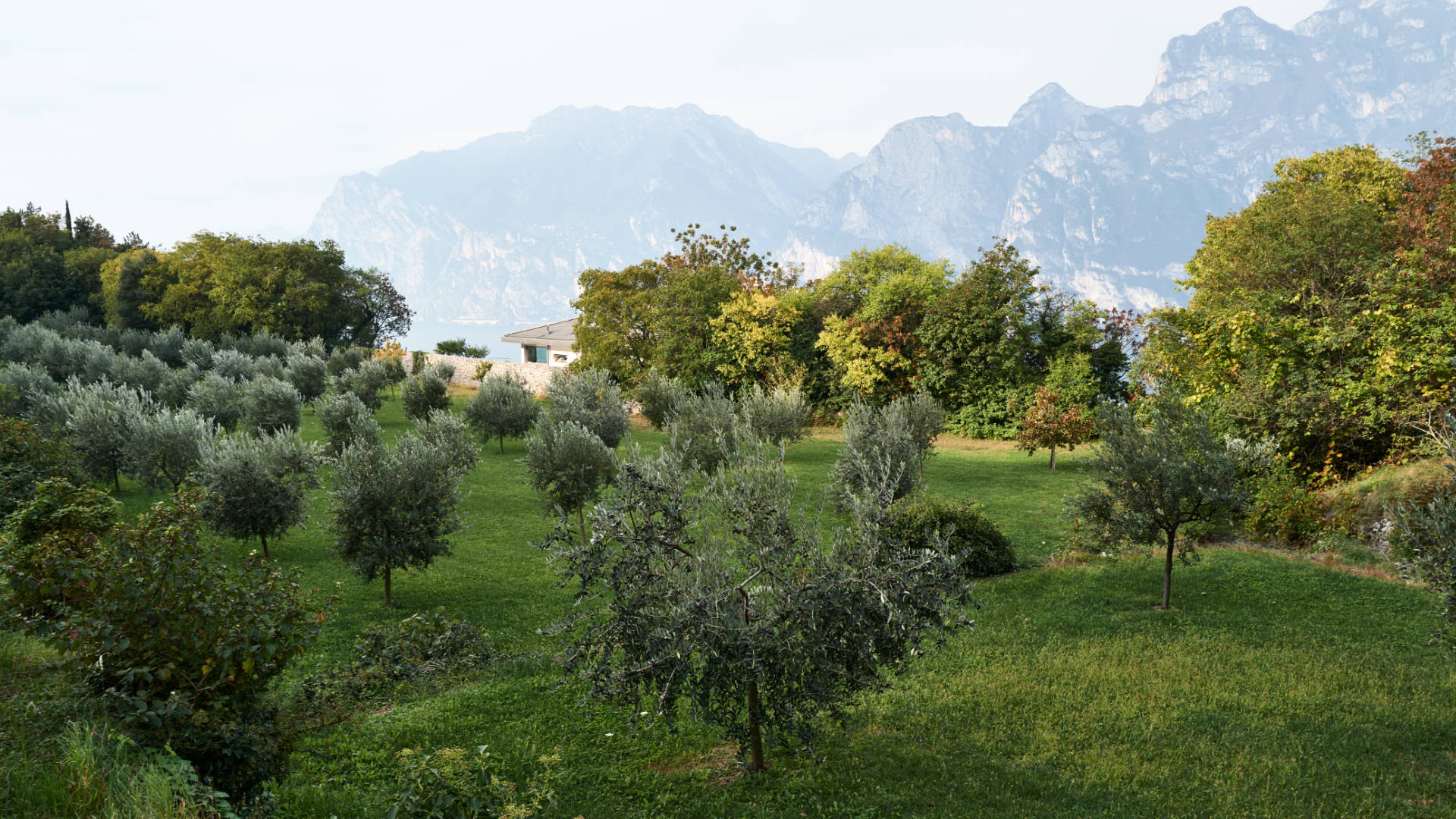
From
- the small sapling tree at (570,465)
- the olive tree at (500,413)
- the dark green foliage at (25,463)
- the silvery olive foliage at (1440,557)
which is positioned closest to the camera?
the silvery olive foliage at (1440,557)

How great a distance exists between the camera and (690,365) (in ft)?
150

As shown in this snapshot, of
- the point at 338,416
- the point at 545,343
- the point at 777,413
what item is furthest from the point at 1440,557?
the point at 545,343

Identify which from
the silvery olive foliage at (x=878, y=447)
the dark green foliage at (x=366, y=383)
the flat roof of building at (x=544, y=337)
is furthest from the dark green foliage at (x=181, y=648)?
the flat roof of building at (x=544, y=337)

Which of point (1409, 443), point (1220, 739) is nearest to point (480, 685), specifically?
point (1220, 739)

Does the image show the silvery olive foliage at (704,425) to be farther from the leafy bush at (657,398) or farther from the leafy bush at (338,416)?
the leafy bush at (338,416)

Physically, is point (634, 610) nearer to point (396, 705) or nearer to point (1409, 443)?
point (396, 705)

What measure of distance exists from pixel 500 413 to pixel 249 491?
717 inches

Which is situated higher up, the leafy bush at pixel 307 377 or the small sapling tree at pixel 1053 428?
the leafy bush at pixel 307 377

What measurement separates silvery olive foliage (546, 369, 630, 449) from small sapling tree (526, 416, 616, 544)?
4.11 m

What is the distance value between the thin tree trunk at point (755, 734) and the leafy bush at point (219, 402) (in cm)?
2782

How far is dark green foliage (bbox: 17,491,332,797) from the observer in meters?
6.34

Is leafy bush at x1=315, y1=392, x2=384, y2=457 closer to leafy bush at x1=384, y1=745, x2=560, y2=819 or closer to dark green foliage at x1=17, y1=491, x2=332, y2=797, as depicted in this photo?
dark green foliage at x1=17, y1=491, x2=332, y2=797

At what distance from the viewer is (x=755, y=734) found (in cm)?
816

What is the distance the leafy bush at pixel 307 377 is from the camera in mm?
39781
